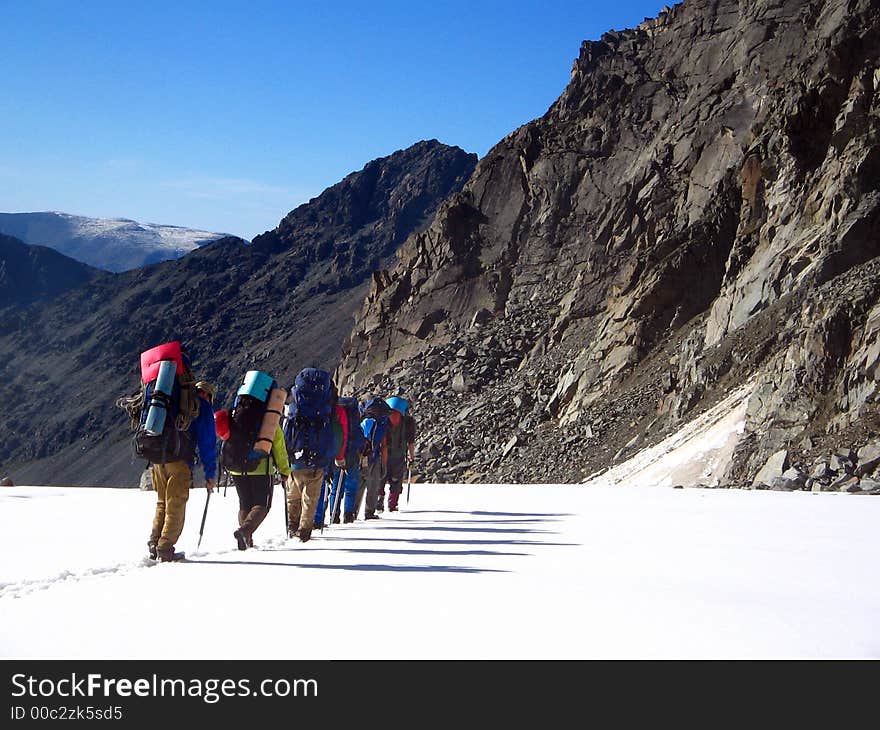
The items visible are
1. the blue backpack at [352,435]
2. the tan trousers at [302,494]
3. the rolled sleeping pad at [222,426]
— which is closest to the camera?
the rolled sleeping pad at [222,426]

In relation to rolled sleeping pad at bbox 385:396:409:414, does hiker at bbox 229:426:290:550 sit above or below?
below

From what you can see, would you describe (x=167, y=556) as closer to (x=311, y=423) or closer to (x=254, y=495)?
(x=254, y=495)

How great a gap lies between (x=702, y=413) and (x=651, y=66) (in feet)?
153

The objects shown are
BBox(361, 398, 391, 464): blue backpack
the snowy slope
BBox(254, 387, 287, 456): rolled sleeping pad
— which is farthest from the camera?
BBox(361, 398, 391, 464): blue backpack

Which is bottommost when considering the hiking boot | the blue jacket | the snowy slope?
the hiking boot

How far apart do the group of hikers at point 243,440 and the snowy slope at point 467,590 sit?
406 millimetres

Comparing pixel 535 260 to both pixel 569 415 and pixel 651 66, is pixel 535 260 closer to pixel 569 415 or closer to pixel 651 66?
pixel 651 66

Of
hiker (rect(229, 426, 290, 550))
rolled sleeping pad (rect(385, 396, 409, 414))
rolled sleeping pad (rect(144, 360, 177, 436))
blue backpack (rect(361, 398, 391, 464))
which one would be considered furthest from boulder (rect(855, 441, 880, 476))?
rolled sleeping pad (rect(144, 360, 177, 436))

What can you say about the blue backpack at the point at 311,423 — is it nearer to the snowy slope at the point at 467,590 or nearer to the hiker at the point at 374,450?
the snowy slope at the point at 467,590

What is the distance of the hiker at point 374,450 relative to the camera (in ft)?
48.5

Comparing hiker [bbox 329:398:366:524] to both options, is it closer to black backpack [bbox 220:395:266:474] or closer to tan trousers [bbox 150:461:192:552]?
black backpack [bbox 220:395:266:474]

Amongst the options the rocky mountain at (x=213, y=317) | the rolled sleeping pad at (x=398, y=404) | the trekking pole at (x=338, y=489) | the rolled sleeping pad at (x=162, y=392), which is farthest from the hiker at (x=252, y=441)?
the rocky mountain at (x=213, y=317)

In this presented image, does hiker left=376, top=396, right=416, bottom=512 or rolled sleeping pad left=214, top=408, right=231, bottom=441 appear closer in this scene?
rolled sleeping pad left=214, top=408, right=231, bottom=441

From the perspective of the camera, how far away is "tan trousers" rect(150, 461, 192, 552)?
8.62m
